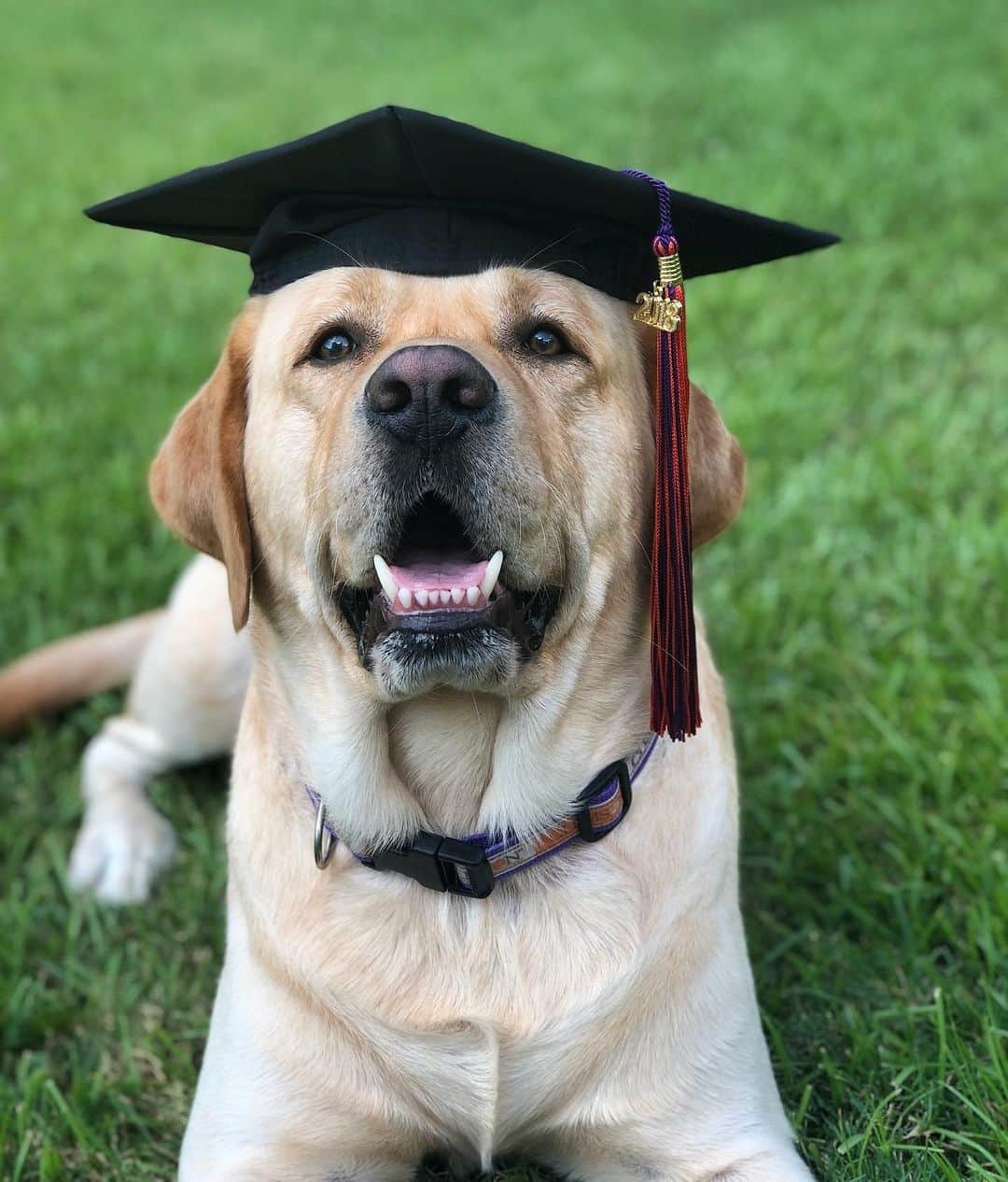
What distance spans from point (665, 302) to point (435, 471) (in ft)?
1.77

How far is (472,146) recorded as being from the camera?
7.13 ft

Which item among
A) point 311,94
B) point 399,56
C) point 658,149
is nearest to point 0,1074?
point 658,149

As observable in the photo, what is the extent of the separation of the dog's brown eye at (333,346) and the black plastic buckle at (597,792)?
899 mm

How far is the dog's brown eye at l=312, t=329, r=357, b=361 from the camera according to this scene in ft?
7.98

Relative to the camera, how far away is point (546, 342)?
244 cm

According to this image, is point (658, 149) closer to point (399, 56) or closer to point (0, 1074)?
point (399, 56)

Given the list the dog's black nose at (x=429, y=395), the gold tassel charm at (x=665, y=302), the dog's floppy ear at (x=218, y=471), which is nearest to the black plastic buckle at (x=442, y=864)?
the dog's floppy ear at (x=218, y=471)

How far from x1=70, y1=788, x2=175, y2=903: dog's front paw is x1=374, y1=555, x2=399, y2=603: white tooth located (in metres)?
1.72

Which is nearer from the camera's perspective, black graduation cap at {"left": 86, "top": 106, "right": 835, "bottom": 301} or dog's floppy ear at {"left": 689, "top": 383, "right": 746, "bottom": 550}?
black graduation cap at {"left": 86, "top": 106, "right": 835, "bottom": 301}

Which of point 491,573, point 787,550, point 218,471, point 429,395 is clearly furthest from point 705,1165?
point 787,550

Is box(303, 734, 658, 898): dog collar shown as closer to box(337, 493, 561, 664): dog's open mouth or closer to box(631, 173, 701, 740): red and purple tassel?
box(631, 173, 701, 740): red and purple tassel

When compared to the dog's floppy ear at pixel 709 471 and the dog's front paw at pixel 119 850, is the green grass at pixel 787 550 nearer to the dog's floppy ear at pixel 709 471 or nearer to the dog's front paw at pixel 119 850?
the dog's front paw at pixel 119 850

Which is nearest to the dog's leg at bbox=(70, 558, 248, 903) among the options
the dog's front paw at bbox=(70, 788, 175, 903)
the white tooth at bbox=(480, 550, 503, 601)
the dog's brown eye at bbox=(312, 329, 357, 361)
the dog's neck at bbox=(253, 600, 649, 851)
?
the dog's front paw at bbox=(70, 788, 175, 903)

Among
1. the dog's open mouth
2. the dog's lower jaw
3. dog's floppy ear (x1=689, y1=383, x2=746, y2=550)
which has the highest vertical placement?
dog's floppy ear (x1=689, y1=383, x2=746, y2=550)
